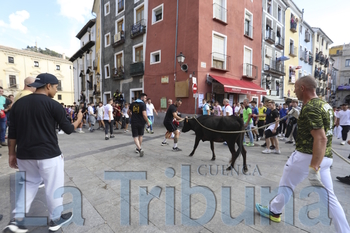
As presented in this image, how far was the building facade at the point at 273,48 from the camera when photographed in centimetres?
1769

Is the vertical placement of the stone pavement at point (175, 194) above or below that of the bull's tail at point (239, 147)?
below

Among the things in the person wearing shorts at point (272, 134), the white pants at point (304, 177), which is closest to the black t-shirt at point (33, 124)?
the white pants at point (304, 177)

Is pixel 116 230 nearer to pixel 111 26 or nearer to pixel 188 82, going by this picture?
pixel 188 82

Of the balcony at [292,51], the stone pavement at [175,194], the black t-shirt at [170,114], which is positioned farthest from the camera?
the balcony at [292,51]

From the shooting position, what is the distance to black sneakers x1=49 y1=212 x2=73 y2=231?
212cm

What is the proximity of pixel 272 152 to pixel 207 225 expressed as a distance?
4.66 metres

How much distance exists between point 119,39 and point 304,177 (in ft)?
61.7

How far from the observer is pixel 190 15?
1198 centimetres

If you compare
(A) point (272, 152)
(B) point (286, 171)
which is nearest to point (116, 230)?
(B) point (286, 171)

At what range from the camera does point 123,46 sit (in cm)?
1747

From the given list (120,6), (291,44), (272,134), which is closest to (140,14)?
(120,6)

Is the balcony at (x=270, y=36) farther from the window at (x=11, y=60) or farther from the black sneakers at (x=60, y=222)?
the window at (x=11, y=60)

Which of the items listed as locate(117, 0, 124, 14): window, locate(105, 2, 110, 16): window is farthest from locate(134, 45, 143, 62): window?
locate(105, 2, 110, 16): window

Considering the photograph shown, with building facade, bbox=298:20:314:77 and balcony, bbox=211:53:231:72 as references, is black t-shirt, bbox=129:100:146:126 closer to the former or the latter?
balcony, bbox=211:53:231:72
